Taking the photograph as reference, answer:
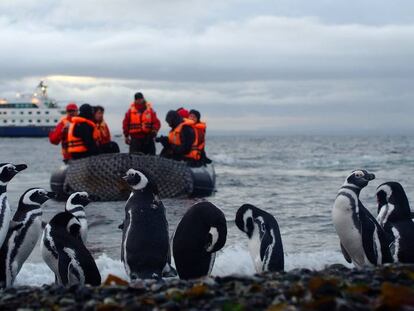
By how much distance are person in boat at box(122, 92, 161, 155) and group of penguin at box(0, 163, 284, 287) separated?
8.43m

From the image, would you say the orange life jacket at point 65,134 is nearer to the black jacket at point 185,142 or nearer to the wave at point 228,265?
the black jacket at point 185,142

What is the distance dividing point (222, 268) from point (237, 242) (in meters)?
1.48

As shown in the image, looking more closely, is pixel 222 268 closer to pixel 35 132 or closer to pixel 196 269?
pixel 196 269

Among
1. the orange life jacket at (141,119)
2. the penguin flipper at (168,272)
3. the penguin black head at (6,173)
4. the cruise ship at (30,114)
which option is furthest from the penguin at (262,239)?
the cruise ship at (30,114)

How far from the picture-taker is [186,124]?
54.3 feet

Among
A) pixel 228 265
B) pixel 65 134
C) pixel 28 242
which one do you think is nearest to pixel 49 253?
pixel 28 242

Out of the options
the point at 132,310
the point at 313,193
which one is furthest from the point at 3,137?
the point at 132,310

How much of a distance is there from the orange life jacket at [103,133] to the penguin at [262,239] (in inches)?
358

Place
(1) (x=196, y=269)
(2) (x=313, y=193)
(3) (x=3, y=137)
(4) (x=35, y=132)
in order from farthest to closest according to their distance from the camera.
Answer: (3) (x=3, y=137) < (4) (x=35, y=132) < (2) (x=313, y=193) < (1) (x=196, y=269)

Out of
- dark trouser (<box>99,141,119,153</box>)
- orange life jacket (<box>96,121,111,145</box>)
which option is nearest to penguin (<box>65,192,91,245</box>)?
orange life jacket (<box>96,121,111,145</box>)

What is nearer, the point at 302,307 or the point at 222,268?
the point at 302,307

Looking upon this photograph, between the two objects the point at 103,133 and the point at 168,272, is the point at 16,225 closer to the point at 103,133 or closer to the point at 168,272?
the point at 168,272

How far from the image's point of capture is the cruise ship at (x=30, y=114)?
91.4 meters

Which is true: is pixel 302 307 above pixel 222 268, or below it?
above
